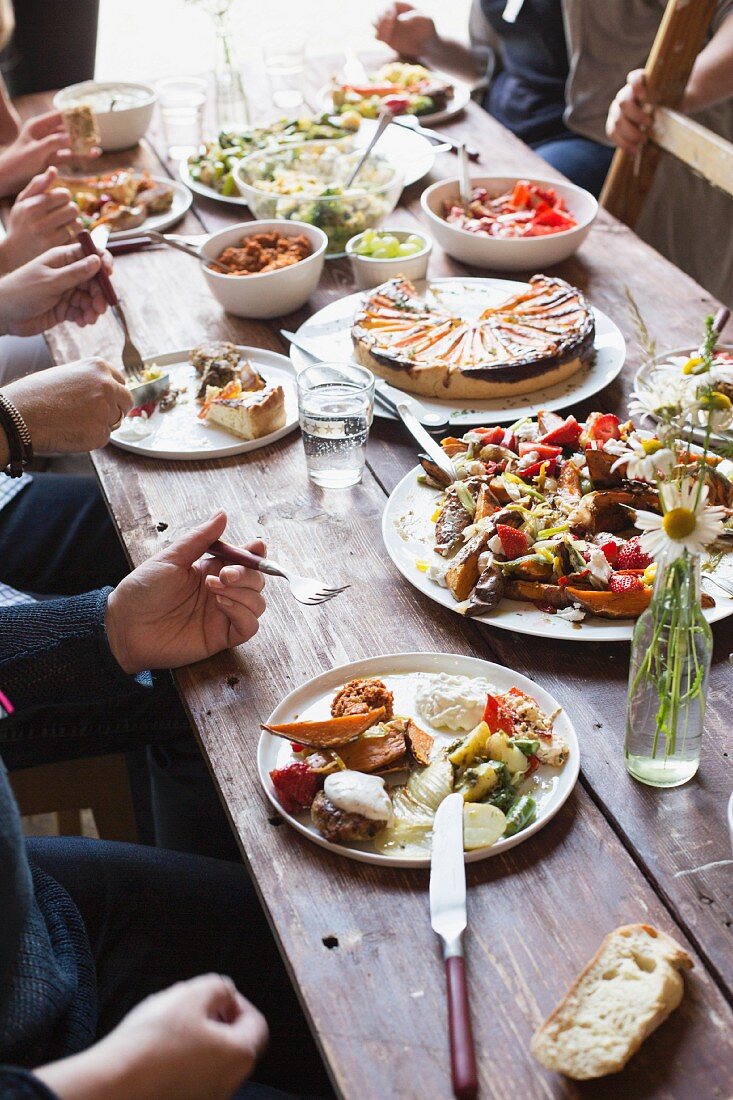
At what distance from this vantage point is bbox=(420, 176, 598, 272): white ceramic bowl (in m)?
2.13

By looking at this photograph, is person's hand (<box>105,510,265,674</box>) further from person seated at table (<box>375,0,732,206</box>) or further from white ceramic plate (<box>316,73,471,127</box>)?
person seated at table (<box>375,0,732,206</box>)

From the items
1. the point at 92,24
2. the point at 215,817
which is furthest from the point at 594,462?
the point at 92,24

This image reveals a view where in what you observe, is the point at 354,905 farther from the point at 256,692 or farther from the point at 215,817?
the point at 215,817

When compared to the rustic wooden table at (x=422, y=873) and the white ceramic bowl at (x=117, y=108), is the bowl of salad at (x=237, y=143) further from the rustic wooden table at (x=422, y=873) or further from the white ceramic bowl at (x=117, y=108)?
the rustic wooden table at (x=422, y=873)

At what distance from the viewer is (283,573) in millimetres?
1326

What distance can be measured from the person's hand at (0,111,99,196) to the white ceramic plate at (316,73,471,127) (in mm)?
765

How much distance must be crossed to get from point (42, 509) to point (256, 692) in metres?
0.92

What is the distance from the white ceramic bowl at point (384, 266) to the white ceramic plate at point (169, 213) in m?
0.56

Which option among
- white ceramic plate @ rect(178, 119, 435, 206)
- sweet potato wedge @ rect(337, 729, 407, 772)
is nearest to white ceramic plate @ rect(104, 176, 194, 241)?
white ceramic plate @ rect(178, 119, 435, 206)

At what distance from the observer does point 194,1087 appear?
845 millimetres

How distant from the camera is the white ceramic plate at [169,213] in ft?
7.96

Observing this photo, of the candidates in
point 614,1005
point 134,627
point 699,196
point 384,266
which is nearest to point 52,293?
point 384,266

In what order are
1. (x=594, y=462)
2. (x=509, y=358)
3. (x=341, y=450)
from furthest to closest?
(x=509, y=358), (x=341, y=450), (x=594, y=462)

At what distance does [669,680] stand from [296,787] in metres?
0.40
